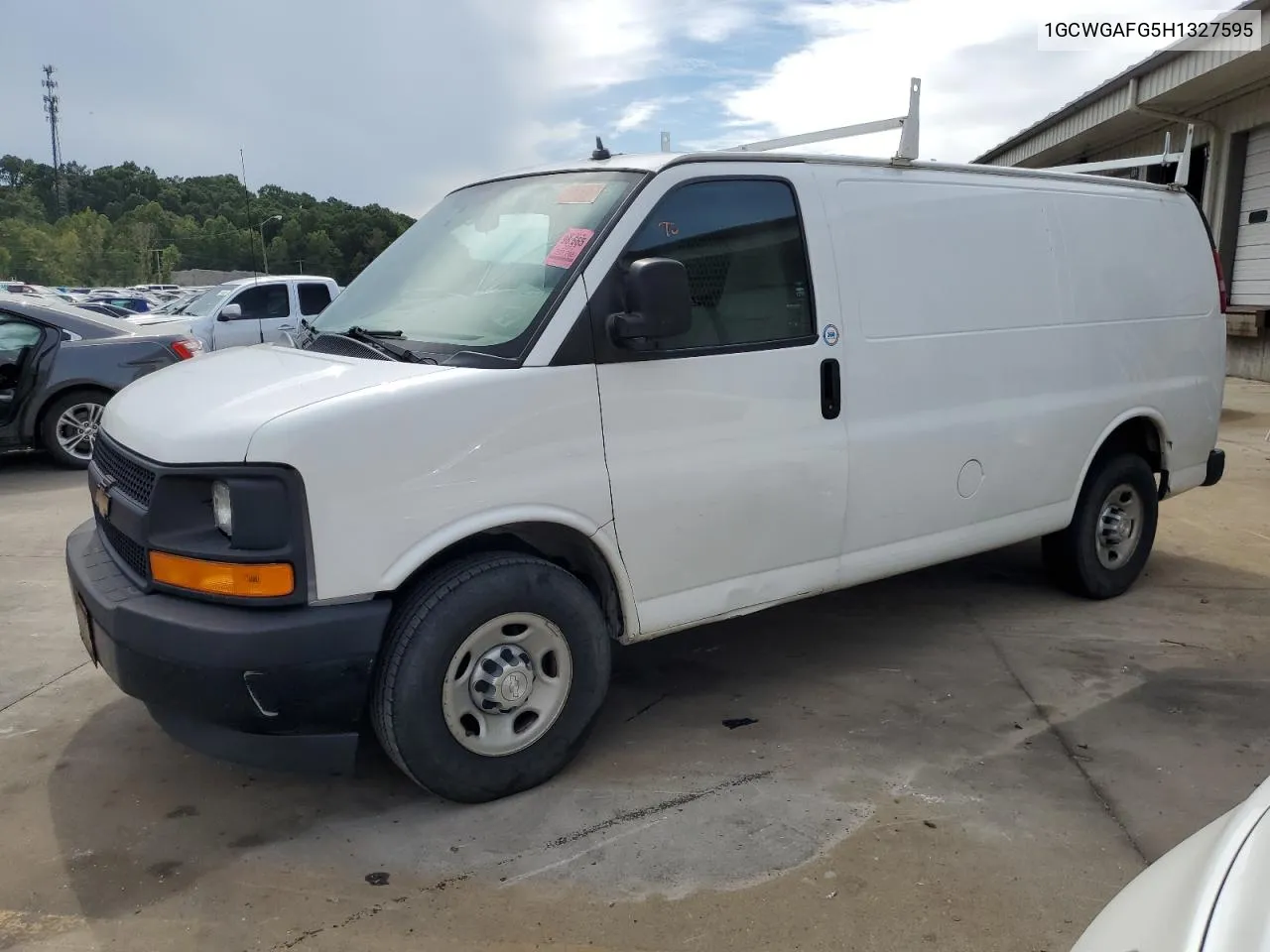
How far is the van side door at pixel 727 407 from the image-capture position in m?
3.37

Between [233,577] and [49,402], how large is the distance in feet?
23.3

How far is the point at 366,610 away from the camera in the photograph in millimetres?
2906

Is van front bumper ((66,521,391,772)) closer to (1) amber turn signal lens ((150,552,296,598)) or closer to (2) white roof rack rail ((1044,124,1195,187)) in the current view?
(1) amber turn signal lens ((150,552,296,598))

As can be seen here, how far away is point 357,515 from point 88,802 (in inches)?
58.3

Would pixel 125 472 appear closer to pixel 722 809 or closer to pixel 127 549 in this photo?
pixel 127 549

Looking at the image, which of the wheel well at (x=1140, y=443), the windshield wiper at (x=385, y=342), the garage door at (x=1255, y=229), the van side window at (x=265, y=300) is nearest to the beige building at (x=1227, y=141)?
the garage door at (x=1255, y=229)

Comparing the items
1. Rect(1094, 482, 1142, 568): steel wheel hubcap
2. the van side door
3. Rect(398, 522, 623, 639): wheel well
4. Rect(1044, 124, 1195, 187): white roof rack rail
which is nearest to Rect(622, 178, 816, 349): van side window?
the van side door

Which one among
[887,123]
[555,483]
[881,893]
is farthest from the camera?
[887,123]

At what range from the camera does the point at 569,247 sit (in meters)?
3.38

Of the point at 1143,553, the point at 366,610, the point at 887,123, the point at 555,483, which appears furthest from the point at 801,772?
the point at 1143,553

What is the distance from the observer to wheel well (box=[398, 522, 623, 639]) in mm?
3162

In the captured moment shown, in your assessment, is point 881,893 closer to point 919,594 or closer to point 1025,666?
point 1025,666

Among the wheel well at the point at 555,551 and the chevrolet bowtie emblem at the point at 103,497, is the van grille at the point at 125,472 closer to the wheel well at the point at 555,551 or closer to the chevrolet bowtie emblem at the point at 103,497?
the chevrolet bowtie emblem at the point at 103,497

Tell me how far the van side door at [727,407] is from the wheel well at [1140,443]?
2.08m
